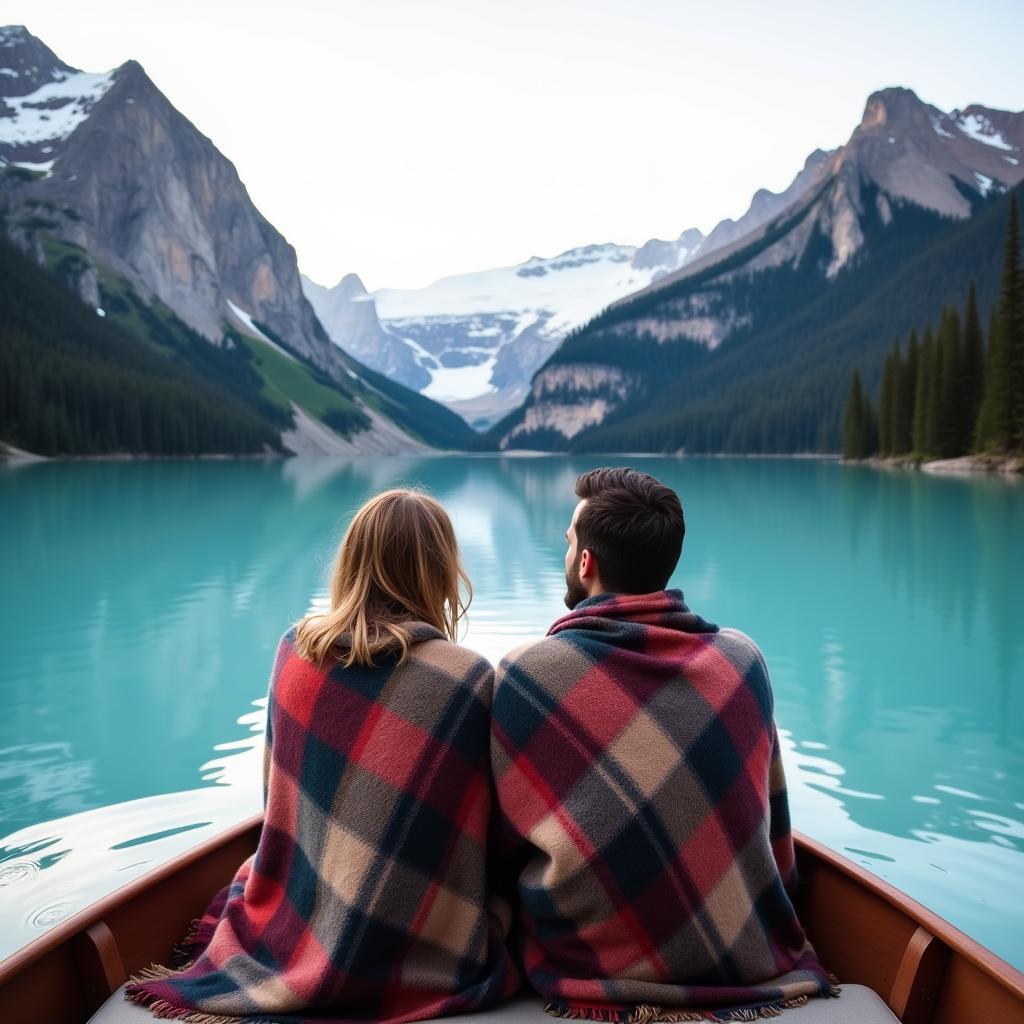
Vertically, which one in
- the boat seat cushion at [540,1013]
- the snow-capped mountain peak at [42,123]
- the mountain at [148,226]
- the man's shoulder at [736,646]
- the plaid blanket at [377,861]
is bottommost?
the boat seat cushion at [540,1013]

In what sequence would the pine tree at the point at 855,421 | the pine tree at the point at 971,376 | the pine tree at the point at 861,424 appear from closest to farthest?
1. the pine tree at the point at 971,376
2. the pine tree at the point at 861,424
3. the pine tree at the point at 855,421

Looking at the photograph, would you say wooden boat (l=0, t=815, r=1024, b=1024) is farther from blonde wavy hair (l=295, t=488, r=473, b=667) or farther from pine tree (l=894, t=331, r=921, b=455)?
pine tree (l=894, t=331, r=921, b=455)

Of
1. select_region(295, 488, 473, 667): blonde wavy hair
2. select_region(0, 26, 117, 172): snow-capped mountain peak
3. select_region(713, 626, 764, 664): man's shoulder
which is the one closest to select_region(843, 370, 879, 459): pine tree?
select_region(713, 626, 764, 664): man's shoulder

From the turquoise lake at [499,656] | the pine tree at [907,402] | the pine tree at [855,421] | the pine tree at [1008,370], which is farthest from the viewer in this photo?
the pine tree at [855,421]

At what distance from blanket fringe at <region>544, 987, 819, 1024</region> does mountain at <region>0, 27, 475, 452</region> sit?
484 feet

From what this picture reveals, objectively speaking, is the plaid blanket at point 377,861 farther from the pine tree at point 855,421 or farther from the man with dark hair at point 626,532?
the pine tree at point 855,421

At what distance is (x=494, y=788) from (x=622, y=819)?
449 millimetres

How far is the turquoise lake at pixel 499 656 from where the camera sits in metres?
6.78

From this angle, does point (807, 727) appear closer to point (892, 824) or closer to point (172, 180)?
point (892, 824)

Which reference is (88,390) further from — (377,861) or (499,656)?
(377,861)

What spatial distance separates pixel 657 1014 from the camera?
2.82 m

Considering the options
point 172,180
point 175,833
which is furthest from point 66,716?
point 172,180

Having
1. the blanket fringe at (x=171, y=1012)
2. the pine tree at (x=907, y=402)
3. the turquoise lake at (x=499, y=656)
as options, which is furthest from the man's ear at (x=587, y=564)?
the pine tree at (x=907, y=402)

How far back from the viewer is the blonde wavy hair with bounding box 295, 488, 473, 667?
303 cm
